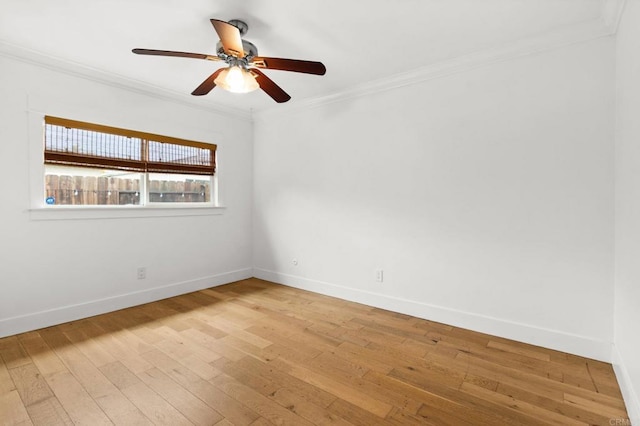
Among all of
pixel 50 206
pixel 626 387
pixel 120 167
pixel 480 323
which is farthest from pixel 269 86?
pixel 626 387

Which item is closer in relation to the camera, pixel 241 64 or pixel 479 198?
pixel 241 64

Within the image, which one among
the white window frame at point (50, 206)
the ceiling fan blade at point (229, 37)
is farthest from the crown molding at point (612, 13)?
the white window frame at point (50, 206)

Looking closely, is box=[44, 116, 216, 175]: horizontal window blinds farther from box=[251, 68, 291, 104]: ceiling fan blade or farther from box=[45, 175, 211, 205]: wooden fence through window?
box=[251, 68, 291, 104]: ceiling fan blade

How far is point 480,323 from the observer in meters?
2.76

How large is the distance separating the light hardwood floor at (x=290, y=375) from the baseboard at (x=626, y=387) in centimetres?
5

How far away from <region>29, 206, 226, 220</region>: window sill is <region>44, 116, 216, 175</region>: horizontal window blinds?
444mm

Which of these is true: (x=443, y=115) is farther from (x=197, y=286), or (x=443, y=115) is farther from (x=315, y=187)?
(x=197, y=286)

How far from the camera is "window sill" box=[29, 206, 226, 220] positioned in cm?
280

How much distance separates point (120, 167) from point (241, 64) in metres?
1.97

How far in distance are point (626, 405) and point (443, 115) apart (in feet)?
7.99

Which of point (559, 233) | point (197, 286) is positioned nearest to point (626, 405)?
point (559, 233)

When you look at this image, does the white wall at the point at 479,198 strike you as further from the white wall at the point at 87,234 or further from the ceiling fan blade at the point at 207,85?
the ceiling fan blade at the point at 207,85

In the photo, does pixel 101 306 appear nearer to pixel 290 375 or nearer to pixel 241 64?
pixel 290 375

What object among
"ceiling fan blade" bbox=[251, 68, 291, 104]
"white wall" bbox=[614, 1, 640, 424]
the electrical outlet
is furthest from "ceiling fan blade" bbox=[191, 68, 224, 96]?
"white wall" bbox=[614, 1, 640, 424]
